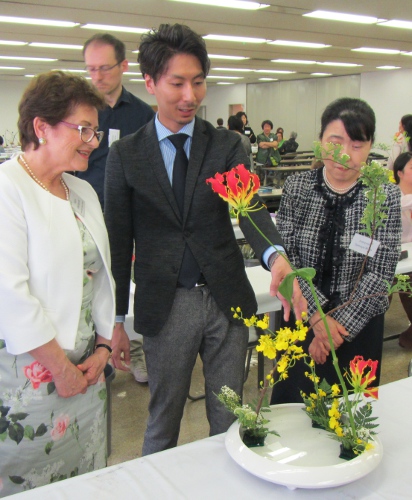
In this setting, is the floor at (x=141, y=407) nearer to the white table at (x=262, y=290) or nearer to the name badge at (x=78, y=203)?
the white table at (x=262, y=290)

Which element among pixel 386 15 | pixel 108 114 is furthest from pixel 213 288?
pixel 386 15

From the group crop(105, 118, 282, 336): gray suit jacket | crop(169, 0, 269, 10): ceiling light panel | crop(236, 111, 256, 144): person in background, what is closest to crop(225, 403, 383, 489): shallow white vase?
crop(105, 118, 282, 336): gray suit jacket

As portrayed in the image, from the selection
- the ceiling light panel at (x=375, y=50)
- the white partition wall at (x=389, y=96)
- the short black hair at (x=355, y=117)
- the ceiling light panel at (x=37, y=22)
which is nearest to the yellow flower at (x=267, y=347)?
the short black hair at (x=355, y=117)

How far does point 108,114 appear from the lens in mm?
2316

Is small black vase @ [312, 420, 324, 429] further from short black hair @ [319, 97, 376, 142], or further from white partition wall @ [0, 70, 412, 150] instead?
white partition wall @ [0, 70, 412, 150]

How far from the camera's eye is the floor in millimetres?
2328

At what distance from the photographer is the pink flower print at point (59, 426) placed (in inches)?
50.5

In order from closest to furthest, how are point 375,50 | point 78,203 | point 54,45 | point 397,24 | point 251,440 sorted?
point 251,440, point 78,203, point 397,24, point 54,45, point 375,50

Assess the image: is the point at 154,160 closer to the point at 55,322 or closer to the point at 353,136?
the point at 55,322

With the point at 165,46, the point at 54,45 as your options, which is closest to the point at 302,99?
the point at 54,45

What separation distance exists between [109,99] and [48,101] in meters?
1.11

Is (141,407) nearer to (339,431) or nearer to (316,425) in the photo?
(316,425)

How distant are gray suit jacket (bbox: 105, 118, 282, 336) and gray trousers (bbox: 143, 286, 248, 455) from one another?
43 millimetres

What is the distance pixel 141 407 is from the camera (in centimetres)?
265
